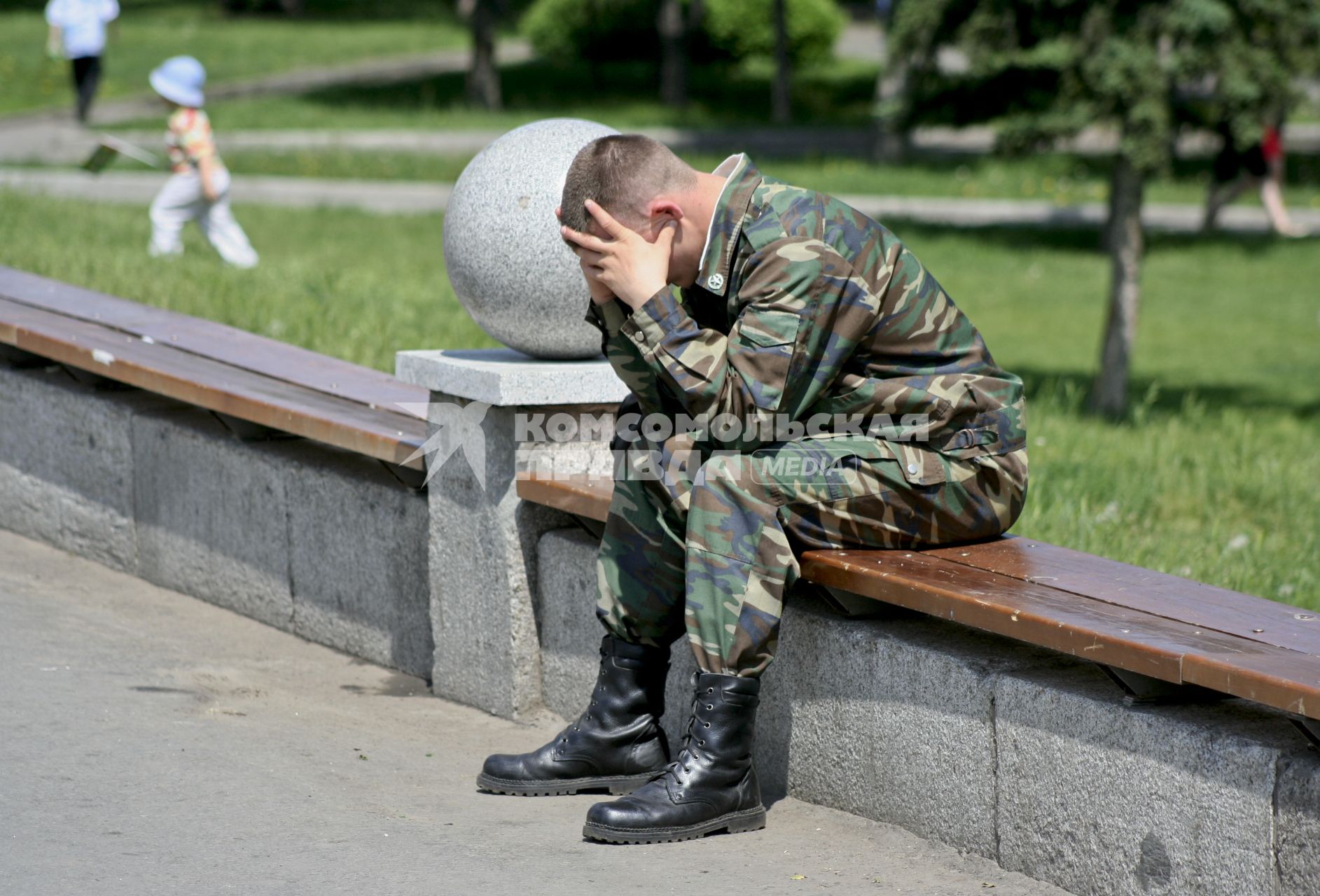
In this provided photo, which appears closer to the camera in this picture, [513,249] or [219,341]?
[513,249]

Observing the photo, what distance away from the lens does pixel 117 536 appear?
18.5 ft

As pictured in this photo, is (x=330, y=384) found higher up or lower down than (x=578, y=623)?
higher up

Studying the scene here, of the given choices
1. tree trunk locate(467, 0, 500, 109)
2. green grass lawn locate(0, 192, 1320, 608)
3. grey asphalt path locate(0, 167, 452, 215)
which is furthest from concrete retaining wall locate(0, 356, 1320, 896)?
tree trunk locate(467, 0, 500, 109)

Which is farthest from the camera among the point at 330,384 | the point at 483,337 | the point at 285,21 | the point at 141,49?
the point at 285,21

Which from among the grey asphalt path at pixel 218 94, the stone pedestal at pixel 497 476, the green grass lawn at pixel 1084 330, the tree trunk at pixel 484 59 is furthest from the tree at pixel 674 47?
the stone pedestal at pixel 497 476

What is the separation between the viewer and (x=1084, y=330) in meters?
13.9

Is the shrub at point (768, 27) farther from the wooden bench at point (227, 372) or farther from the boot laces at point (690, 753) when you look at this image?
the boot laces at point (690, 753)

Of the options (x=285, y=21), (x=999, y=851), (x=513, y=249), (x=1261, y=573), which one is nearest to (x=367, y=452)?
(x=513, y=249)

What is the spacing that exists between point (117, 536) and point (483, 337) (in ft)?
9.08

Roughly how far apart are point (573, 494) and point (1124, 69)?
6976 millimetres

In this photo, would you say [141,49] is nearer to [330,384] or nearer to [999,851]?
[330,384]

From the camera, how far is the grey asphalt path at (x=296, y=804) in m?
3.26

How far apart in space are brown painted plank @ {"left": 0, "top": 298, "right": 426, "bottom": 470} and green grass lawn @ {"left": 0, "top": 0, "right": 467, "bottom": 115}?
2323 cm

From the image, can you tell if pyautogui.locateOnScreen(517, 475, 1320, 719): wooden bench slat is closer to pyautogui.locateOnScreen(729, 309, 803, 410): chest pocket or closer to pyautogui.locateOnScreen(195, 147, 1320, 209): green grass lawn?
pyautogui.locateOnScreen(729, 309, 803, 410): chest pocket
